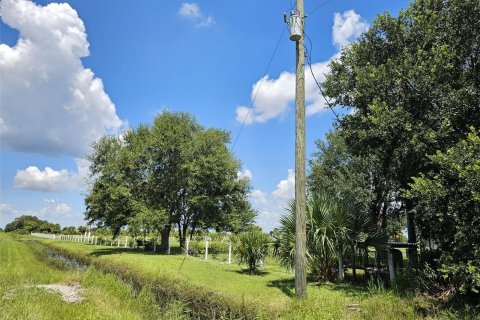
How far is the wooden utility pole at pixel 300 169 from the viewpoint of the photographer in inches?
458

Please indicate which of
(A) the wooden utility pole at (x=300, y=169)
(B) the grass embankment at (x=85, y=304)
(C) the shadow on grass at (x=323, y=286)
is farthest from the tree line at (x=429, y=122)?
(B) the grass embankment at (x=85, y=304)

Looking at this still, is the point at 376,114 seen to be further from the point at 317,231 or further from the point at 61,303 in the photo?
the point at 61,303

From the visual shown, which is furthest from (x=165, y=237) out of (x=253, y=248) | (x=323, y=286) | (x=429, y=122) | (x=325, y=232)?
(x=429, y=122)

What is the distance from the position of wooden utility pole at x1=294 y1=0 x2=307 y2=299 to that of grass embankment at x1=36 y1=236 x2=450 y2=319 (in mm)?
718

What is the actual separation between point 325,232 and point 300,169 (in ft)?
10.4

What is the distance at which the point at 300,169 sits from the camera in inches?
483

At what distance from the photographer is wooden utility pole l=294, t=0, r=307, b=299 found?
458 inches

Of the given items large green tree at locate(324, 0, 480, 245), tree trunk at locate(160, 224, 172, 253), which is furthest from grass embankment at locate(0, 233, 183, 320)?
tree trunk at locate(160, 224, 172, 253)

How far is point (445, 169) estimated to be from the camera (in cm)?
1020

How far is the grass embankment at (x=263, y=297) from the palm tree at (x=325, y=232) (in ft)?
3.57

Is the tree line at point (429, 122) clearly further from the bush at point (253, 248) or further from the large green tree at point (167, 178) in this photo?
the large green tree at point (167, 178)

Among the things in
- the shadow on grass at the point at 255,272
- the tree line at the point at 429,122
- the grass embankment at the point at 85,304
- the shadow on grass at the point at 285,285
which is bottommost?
the grass embankment at the point at 85,304

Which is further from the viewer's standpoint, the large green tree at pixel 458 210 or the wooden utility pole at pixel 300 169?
the wooden utility pole at pixel 300 169

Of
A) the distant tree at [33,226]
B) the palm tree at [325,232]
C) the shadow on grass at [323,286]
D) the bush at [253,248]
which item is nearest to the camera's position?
the shadow on grass at [323,286]
